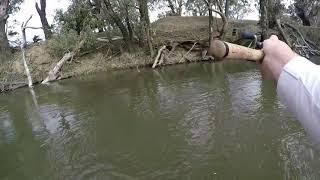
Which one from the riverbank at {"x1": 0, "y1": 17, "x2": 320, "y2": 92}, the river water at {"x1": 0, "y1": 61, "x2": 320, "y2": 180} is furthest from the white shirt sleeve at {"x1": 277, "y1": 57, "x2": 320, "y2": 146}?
the riverbank at {"x1": 0, "y1": 17, "x2": 320, "y2": 92}

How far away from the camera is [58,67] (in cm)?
2047

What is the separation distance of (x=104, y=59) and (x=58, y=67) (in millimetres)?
2809

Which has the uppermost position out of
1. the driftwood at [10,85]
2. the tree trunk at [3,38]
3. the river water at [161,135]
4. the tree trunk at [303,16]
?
the tree trunk at [3,38]

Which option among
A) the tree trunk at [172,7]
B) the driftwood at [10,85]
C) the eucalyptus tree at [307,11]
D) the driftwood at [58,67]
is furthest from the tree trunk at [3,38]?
the eucalyptus tree at [307,11]

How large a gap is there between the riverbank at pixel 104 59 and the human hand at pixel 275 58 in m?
18.1

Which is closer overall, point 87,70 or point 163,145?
point 163,145

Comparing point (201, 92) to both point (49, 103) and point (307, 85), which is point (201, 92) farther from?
point (307, 85)

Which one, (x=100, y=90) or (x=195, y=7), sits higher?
(x=195, y=7)

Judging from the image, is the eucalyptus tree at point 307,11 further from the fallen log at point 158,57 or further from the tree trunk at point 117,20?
the tree trunk at point 117,20

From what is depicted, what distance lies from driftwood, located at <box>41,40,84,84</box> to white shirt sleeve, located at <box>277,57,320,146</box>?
60.6ft

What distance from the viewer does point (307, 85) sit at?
158cm

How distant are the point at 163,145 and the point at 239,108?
2883 millimetres

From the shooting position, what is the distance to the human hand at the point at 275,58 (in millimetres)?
1849

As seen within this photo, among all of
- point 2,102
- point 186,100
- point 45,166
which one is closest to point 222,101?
point 186,100
